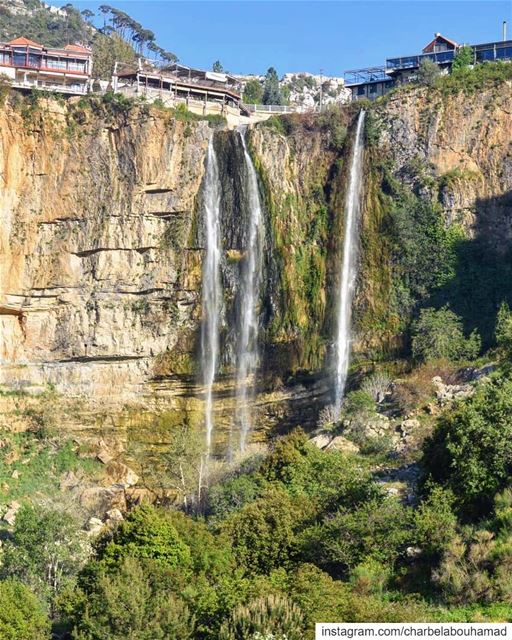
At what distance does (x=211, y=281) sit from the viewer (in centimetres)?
5744

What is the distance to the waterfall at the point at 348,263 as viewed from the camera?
54778 mm

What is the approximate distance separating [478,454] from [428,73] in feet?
94.8

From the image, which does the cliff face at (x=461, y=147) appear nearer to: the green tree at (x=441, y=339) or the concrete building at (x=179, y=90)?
the green tree at (x=441, y=339)

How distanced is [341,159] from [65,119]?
11.9 metres

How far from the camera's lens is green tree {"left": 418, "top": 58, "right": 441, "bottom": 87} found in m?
57.8

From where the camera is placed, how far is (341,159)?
57469mm

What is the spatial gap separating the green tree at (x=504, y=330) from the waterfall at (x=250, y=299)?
1062cm

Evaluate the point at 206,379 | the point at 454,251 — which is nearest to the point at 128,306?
the point at 206,379

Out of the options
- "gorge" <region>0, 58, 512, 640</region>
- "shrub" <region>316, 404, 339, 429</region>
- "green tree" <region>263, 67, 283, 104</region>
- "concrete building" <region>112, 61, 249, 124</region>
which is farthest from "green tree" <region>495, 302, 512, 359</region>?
"green tree" <region>263, 67, 283, 104</region>

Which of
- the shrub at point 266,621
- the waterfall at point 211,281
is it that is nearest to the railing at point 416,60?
the waterfall at point 211,281

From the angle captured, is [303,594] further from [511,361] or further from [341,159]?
[341,159]

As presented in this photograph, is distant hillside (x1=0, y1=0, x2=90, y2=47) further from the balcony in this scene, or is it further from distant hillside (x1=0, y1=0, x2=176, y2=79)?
the balcony

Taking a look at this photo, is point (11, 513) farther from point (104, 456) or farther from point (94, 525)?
point (104, 456)

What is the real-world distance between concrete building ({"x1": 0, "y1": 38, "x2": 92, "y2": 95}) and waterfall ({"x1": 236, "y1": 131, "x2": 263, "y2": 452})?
10.1 meters
